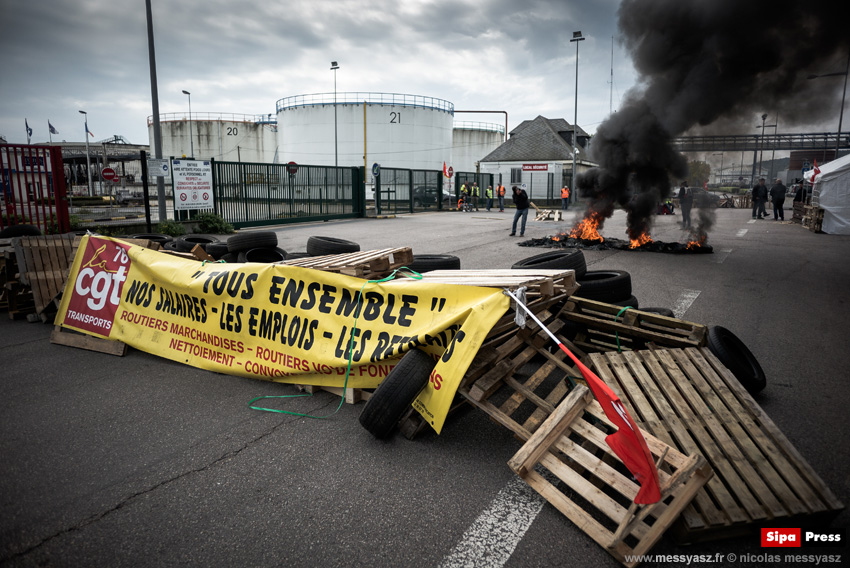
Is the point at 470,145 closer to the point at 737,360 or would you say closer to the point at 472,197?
the point at 472,197

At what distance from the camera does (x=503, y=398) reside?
418 cm

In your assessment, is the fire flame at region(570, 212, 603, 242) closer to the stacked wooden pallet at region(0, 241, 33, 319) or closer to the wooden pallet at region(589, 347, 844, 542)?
the wooden pallet at region(589, 347, 844, 542)

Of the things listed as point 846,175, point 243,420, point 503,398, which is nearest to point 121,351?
point 243,420

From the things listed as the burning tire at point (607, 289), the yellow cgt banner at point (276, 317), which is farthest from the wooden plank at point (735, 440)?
the yellow cgt banner at point (276, 317)

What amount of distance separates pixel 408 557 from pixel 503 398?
192 cm

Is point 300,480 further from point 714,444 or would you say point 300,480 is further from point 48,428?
point 714,444

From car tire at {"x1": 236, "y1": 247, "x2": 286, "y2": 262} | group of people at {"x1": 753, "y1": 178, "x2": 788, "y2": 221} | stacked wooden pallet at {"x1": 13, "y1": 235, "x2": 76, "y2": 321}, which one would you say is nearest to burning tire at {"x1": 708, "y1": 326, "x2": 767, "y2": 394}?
car tire at {"x1": 236, "y1": 247, "x2": 286, "y2": 262}

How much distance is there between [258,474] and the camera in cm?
315

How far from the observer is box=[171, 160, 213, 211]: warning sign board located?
17.2 meters

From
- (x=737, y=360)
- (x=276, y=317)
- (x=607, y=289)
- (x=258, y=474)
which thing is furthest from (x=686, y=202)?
(x=258, y=474)

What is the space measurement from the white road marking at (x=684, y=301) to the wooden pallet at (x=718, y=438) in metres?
3.04

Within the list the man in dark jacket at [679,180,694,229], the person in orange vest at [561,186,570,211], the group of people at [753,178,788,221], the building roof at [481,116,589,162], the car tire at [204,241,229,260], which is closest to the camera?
the car tire at [204,241,229,260]

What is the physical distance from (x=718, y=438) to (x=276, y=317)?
3.50 meters

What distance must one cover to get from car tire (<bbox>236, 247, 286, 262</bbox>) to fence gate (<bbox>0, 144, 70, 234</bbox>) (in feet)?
15.1
